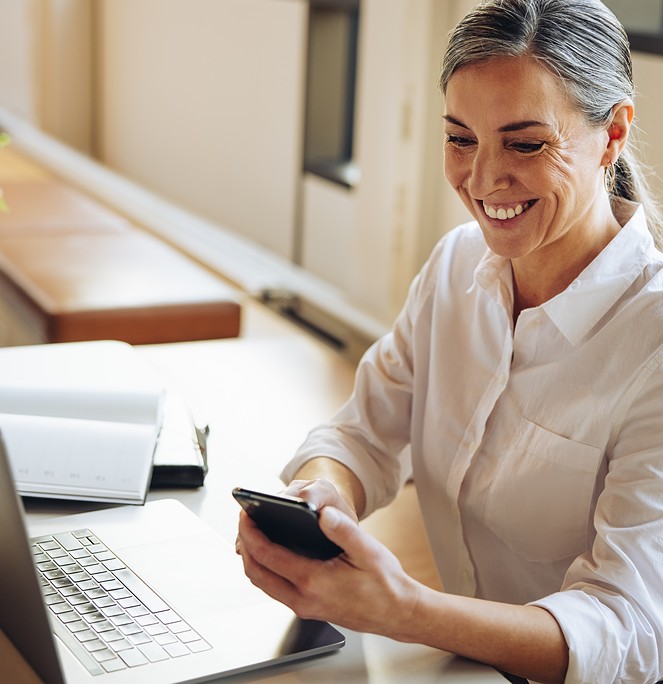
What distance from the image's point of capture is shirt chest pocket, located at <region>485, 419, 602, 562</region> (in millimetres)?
1319

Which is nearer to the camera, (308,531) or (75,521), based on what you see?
(308,531)

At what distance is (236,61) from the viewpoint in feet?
17.1

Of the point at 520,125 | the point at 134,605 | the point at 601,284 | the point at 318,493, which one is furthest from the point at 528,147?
the point at 134,605

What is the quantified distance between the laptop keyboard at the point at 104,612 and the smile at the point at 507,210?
596 mm

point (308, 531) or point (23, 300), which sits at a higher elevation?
point (308, 531)

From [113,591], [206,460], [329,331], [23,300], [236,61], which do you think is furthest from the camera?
[236,61]

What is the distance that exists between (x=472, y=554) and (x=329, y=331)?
242 cm

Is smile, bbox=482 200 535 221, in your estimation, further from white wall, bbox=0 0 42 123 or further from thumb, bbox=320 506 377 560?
white wall, bbox=0 0 42 123

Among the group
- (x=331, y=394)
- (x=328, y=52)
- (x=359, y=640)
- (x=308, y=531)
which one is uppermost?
(x=328, y=52)

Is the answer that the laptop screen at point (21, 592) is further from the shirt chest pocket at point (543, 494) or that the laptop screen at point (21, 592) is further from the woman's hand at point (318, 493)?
the shirt chest pocket at point (543, 494)

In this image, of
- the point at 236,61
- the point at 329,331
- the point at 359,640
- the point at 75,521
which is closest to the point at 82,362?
the point at 75,521

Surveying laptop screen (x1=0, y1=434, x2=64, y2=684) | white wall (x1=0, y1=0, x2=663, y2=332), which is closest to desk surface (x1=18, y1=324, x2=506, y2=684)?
laptop screen (x1=0, y1=434, x2=64, y2=684)

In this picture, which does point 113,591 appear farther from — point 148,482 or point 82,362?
point 82,362

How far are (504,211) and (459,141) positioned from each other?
0.34ft
